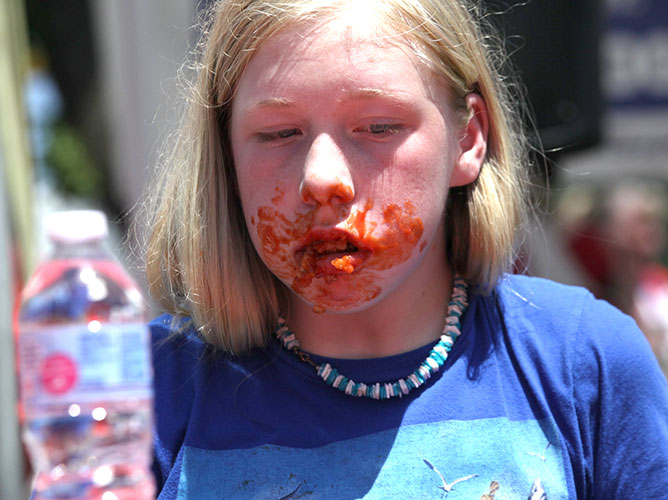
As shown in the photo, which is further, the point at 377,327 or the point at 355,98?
the point at 377,327

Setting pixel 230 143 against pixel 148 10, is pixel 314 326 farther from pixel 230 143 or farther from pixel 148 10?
pixel 148 10

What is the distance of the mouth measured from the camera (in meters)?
1.56

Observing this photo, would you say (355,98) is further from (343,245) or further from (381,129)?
(343,245)

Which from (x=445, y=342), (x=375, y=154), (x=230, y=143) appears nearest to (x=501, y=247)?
(x=445, y=342)

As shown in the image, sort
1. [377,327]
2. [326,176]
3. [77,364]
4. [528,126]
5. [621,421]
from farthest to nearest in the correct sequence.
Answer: [528,126] < [377,327] < [621,421] < [326,176] < [77,364]

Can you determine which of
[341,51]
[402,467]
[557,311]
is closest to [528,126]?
[557,311]

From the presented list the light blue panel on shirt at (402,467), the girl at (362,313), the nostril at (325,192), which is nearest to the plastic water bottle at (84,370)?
the light blue panel on shirt at (402,467)

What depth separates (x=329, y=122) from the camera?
1.51m

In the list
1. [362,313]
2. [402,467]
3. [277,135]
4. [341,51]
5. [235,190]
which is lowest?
[402,467]

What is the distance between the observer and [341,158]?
1510 millimetres

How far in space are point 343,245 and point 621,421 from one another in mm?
598

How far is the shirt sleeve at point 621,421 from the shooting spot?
1.58m

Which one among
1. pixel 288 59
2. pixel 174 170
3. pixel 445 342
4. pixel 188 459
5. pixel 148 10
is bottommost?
pixel 188 459

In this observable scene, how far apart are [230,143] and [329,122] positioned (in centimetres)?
31
